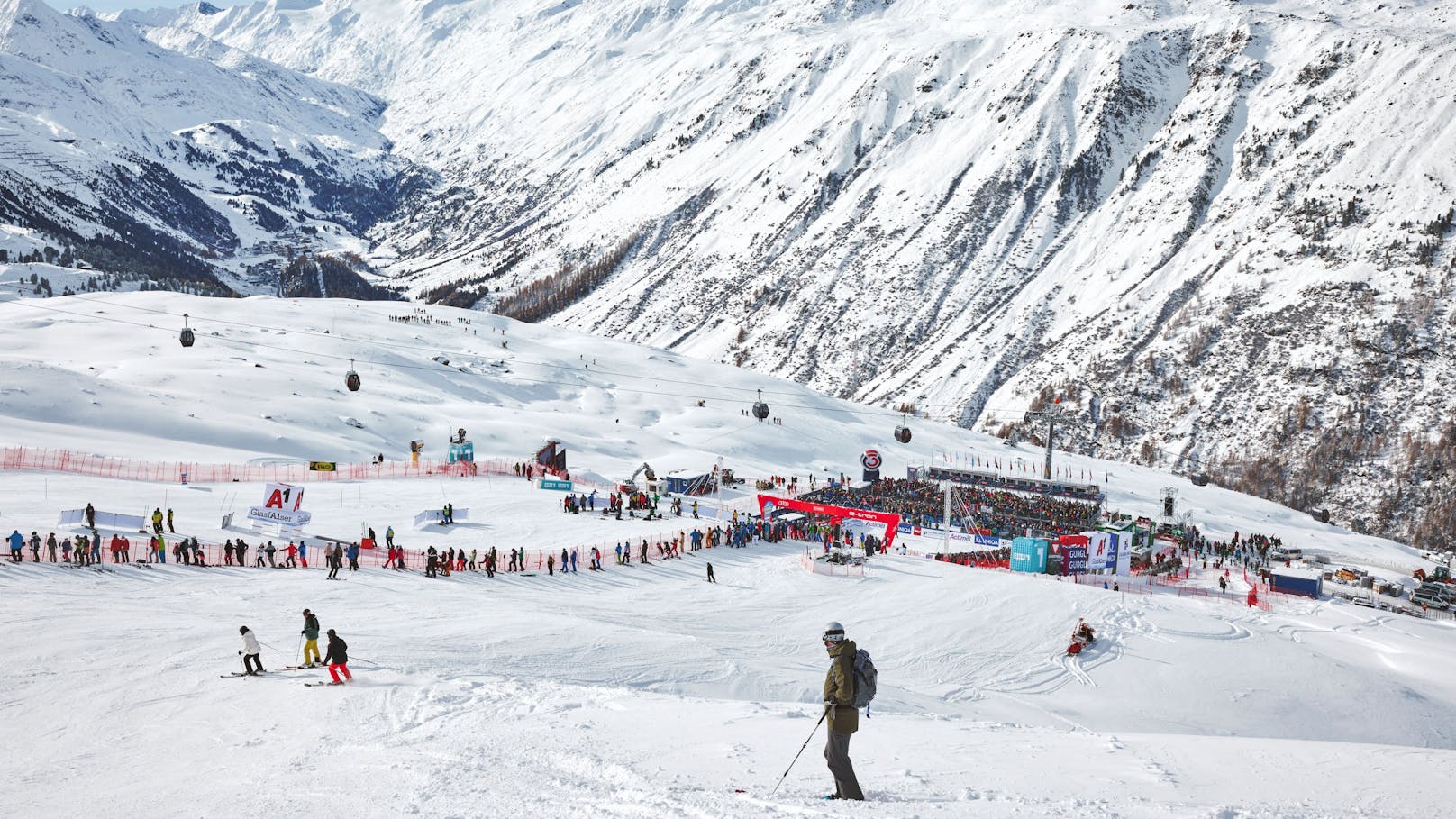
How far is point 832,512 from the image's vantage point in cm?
4619

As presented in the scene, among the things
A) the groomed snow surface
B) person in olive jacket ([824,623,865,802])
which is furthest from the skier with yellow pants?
person in olive jacket ([824,623,865,802])

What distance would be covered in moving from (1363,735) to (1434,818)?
16359 mm

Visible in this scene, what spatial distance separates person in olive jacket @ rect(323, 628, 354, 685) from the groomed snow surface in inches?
11.1

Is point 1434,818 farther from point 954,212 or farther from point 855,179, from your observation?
point 855,179

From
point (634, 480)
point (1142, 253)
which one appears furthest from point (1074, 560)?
point (1142, 253)

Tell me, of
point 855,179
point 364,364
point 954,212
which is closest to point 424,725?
point 364,364

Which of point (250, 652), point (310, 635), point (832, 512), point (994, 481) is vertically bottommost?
point (250, 652)

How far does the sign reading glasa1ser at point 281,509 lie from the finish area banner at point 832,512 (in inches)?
783

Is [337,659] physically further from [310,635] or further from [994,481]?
[994,481]

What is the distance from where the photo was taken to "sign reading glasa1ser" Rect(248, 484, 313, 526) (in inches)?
1282

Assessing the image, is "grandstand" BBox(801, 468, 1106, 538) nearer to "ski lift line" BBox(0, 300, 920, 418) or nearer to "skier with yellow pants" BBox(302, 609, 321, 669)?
"ski lift line" BBox(0, 300, 920, 418)

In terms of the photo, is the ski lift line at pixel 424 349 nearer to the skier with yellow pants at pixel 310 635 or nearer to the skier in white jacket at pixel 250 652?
the skier with yellow pants at pixel 310 635

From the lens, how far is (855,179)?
183 m

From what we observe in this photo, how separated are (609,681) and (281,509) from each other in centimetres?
1903
